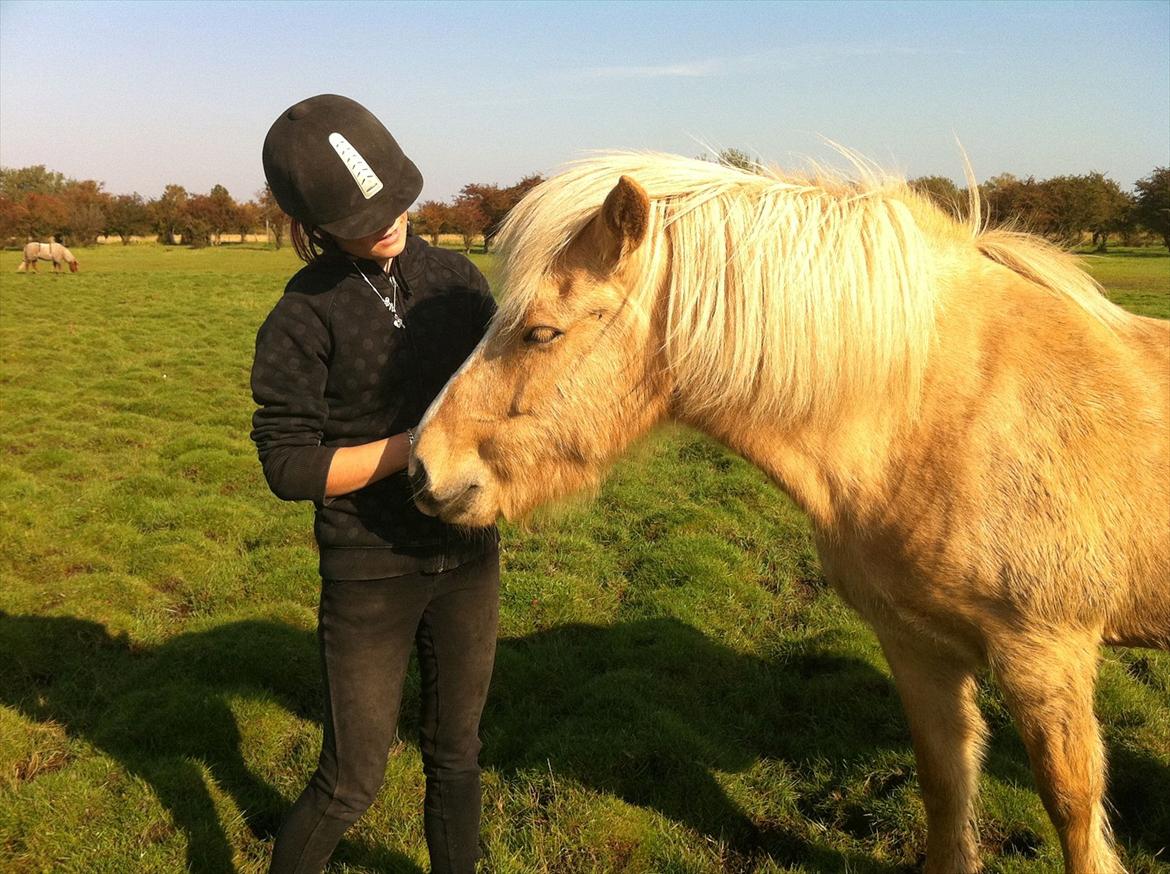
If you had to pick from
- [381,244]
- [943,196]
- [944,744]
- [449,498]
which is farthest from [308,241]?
[944,744]

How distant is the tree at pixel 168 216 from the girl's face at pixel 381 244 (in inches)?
3100

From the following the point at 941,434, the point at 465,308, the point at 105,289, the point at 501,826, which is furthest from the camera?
the point at 105,289

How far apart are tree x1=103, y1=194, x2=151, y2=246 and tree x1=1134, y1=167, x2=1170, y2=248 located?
75.7m

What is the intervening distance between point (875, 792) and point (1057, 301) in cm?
231

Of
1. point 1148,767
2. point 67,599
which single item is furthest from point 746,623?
point 67,599

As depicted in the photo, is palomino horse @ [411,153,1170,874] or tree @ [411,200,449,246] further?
tree @ [411,200,449,246]

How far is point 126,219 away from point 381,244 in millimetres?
83537

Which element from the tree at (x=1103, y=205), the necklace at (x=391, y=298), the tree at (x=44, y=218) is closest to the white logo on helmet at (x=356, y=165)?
the necklace at (x=391, y=298)

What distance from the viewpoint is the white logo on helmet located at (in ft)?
Answer: 6.84

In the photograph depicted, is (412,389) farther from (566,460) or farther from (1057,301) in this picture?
(1057,301)

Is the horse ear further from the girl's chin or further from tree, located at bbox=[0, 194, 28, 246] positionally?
tree, located at bbox=[0, 194, 28, 246]

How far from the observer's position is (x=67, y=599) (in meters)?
5.18

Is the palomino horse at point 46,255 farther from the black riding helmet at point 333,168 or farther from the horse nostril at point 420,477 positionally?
the horse nostril at point 420,477

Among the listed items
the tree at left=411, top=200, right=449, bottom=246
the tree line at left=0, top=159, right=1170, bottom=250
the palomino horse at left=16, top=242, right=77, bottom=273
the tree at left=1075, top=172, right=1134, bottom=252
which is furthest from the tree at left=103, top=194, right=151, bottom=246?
the tree at left=1075, top=172, right=1134, bottom=252
